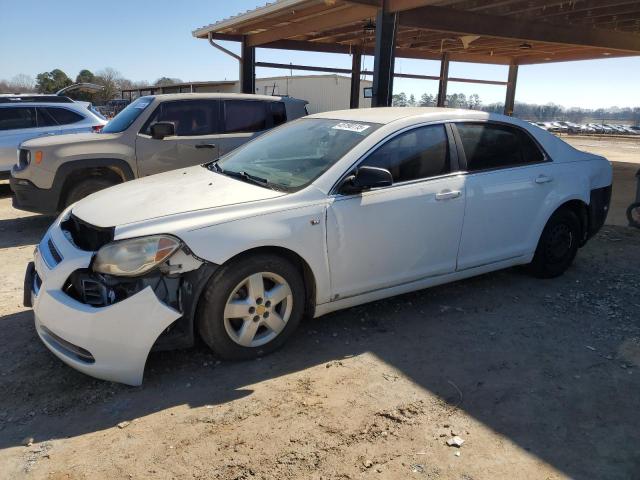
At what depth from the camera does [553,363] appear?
3545 mm

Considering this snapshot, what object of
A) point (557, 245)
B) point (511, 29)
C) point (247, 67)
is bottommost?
point (557, 245)

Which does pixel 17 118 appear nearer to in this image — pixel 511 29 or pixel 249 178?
pixel 249 178

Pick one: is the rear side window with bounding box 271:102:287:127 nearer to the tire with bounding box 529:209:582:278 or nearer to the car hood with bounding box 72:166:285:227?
the car hood with bounding box 72:166:285:227

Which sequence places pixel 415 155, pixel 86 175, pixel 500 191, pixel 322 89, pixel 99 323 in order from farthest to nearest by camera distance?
pixel 322 89
pixel 86 175
pixel 500 191
pixel 415 155
pixel 99 323

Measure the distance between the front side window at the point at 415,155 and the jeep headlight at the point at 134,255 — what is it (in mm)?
1529

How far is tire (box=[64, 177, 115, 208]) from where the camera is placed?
663 centimetres

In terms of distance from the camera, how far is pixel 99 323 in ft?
9.54

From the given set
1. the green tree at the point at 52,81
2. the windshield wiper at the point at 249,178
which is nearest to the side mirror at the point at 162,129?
the windshield wiper at the point at 249,178

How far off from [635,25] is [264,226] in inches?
544

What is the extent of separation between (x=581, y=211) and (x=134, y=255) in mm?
4182

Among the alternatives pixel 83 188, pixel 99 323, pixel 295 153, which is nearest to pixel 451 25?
pixel 83 188

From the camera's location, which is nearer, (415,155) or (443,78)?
(415,155)

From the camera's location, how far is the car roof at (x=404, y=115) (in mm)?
4105

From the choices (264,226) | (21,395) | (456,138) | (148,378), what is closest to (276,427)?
(148,378)
